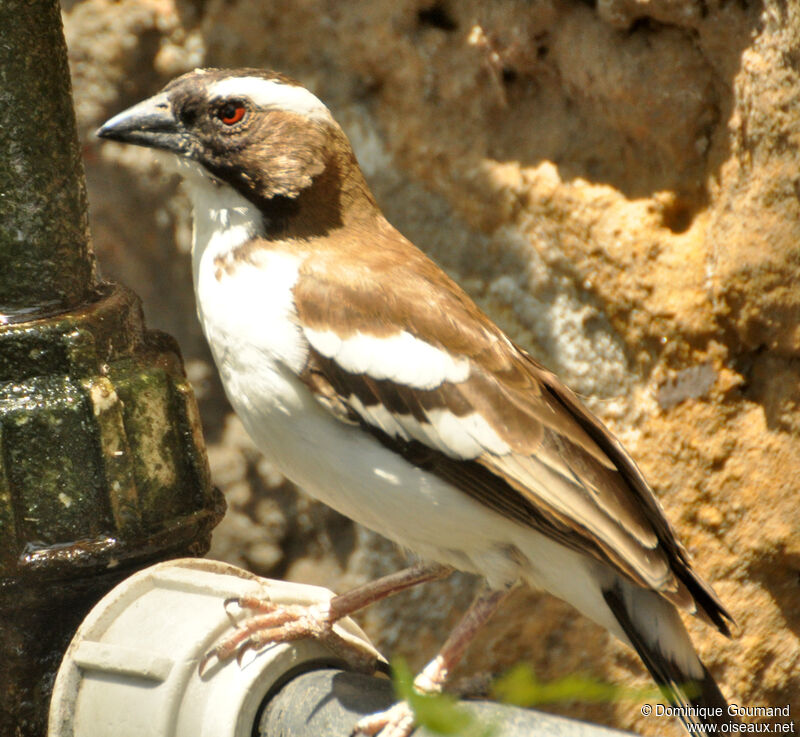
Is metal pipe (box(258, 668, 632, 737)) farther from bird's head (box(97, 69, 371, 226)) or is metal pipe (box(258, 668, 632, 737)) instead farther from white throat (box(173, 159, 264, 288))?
bird's head (box(97, 69, 371, 226))

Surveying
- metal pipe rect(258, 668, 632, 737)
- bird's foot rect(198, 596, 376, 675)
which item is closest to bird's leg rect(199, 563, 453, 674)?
bird's foot rect(198, 596, 376, 675)

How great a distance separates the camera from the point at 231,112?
2643 mm

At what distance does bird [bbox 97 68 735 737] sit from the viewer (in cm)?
237

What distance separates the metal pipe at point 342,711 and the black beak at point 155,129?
1.40m

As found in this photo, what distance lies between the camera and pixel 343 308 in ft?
7.99

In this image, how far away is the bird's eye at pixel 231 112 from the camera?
8.64ft

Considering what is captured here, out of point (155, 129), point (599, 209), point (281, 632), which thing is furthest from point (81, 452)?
point (599, 209)

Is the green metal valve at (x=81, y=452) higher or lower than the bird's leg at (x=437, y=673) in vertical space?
higher

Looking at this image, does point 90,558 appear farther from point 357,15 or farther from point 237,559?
point 357,15

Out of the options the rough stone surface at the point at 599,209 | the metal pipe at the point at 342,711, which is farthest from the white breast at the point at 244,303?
the rough stone surface at the point at 599,209

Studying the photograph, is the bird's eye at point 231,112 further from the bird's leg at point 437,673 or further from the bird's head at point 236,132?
the bird's leg at point 437,673

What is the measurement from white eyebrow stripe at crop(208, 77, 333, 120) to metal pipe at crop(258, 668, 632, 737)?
1.46 m

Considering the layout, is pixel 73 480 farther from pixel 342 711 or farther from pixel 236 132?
pixel 236 132

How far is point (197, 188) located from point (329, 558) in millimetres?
1535
